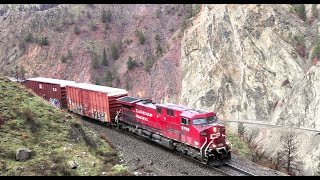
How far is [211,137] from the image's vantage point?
2139 cm

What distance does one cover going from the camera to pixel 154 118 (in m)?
25.8

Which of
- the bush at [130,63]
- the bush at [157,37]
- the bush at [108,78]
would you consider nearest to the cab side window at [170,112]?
the bush at [108,78]

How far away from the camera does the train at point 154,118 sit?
21.4 metres

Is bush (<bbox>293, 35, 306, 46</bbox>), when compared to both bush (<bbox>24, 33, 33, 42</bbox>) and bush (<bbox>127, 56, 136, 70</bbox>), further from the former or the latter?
bush (<bbox>24, 33, 33, 42</bbox>)

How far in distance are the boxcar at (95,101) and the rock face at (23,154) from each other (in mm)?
13082

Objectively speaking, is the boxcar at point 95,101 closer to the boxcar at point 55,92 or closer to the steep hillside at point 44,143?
the boxcar at point 55,92

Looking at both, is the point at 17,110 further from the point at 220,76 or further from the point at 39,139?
the point at 220,76

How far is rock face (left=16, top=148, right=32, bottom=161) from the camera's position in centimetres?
1784

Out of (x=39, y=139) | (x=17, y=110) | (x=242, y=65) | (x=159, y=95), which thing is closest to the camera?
(x=39, y=139)

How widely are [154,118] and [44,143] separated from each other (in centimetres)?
856

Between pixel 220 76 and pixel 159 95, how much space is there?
1322cm

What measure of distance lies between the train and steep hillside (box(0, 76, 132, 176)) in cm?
433

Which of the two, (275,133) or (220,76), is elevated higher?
(220,76)
